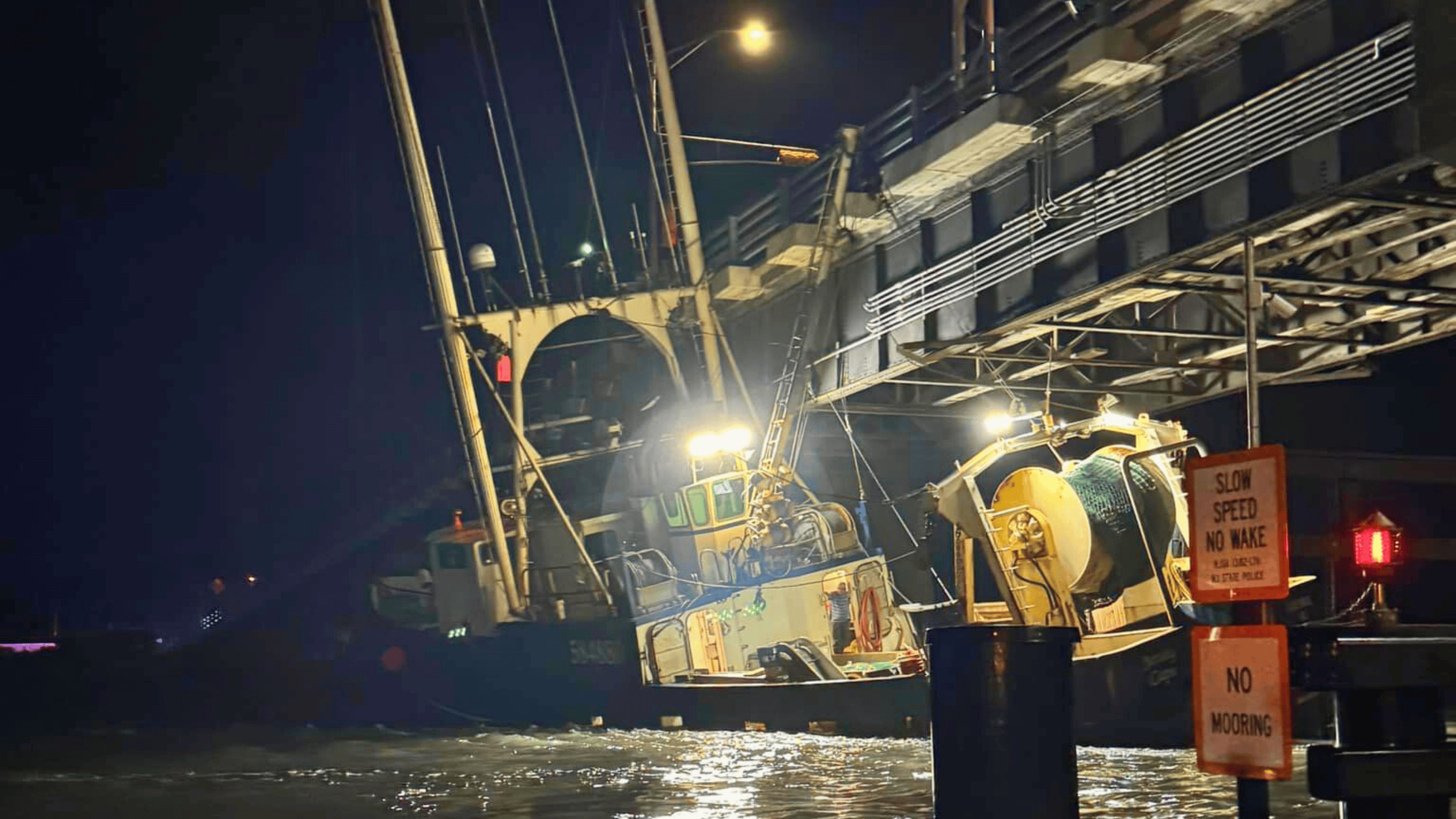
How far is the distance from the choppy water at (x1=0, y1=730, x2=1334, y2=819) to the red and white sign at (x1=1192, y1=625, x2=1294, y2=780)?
6337mm

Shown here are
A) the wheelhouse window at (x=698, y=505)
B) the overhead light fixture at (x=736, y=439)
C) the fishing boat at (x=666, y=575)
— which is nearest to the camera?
the fishing boat at (x=666, y=575)

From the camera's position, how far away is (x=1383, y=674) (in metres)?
6.14

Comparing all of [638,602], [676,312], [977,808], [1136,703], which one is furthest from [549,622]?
[977,808]

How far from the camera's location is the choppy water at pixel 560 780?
13.5 metres

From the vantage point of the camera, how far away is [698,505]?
2819 cm

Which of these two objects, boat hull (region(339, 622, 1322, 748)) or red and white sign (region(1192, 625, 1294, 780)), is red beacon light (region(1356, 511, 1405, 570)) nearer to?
boat hull (region(339, 622, 1322, 748))

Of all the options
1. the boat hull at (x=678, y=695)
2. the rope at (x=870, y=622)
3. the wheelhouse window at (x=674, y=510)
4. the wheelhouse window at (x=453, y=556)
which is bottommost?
the boat hull at (x=678, y=695)

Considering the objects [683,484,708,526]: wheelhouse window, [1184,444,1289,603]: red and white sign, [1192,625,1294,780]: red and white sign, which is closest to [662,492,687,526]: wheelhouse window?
[683,484,708,526]: wheelhouse window

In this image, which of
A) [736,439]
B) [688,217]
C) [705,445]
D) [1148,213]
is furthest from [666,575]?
[1148,213]

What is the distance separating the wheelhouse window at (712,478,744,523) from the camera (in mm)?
27953

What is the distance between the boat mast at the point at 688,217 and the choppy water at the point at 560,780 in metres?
8.41

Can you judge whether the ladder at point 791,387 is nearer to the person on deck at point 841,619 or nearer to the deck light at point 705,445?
the deck light at point 705,445

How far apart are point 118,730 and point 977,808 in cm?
2673

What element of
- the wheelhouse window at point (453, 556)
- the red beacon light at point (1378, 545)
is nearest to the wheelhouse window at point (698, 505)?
the wheelhouse window at point (453, 556)
